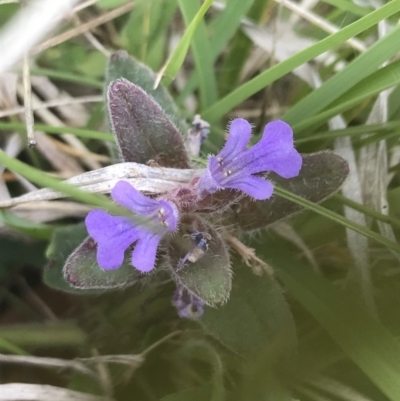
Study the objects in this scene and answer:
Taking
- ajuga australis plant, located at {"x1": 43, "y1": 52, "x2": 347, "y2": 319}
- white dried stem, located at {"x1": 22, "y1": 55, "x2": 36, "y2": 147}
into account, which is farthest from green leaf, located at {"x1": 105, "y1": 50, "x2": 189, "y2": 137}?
white dried stem, located at {"x1": 22, "y1": 55, "x2": 36, "y2": 147}

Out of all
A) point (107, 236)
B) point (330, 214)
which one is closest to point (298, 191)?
point (330, 214)

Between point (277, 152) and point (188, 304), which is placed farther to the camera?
point (188, 304)

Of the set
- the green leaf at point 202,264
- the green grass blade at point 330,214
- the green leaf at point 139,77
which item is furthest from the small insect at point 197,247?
the green leaf at point 139,77

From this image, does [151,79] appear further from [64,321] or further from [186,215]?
[64,321]

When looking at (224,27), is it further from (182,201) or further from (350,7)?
→ (182,201)

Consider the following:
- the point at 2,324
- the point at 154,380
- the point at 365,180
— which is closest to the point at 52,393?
the point at 154,380
